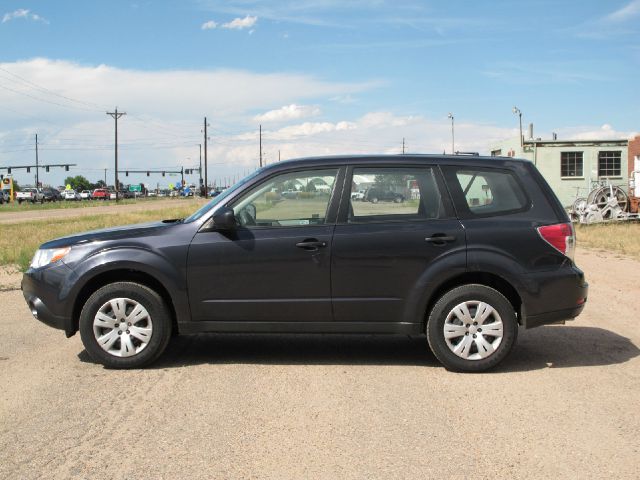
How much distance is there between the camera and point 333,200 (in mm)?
6270

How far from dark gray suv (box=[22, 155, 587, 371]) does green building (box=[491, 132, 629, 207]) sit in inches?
1135

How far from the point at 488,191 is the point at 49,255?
3923 mm

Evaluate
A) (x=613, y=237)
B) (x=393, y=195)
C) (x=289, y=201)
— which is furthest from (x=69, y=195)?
(x=393, y=195)

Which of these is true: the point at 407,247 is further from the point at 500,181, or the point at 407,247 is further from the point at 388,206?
the point at 500,181

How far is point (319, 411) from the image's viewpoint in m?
A: 5.08

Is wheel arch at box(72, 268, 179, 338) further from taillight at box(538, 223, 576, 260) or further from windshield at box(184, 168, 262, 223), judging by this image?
taillight at box(538, 223, 576, 260)

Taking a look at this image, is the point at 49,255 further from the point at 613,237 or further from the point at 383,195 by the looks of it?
the point at 613,237

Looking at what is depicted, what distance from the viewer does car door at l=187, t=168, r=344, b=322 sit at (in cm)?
610

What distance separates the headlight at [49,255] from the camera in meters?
6.32

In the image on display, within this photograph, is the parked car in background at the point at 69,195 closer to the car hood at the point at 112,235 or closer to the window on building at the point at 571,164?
the window on building at the point at 571,164

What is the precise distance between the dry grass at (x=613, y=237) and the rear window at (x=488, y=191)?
11.3 meters

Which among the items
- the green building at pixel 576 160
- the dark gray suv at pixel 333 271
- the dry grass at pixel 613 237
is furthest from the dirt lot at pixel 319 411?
the green building at pixel 576 160

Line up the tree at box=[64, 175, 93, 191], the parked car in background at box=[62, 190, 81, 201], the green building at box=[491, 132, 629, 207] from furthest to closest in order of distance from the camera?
the tree at box=[64, 175, 93, 191] < the parked car in background at box=[62, 190, 81, 201] < the green building at box=[491, 132, 629, 207]

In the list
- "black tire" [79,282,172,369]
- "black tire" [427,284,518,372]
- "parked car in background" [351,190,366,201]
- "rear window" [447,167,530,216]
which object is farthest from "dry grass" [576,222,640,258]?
"black tire" [79,282,172,369]
